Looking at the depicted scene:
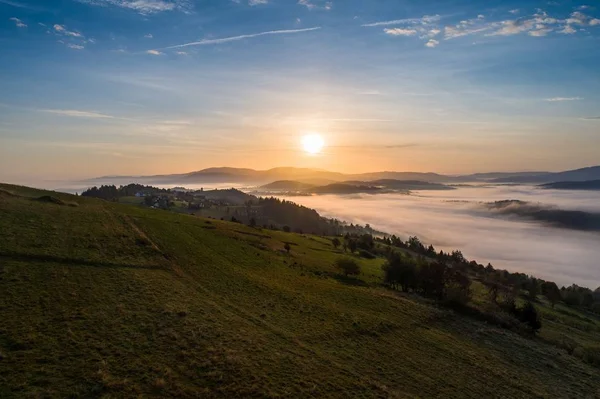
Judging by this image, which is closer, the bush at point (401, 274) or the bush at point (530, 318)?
the bush at point (530, 318)

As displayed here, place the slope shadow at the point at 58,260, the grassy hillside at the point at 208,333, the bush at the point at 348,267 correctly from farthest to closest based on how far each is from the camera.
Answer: the bush at the point at 348,267
the slope shadow at the point at 58,260
the grassy hillside at the point at 208,333

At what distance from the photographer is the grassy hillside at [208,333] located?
856 inches

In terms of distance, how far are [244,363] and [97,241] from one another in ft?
103

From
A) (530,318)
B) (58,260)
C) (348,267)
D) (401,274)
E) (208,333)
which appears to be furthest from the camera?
(348,267)

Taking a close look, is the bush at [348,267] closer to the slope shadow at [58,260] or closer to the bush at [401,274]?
the bush at [401,274]

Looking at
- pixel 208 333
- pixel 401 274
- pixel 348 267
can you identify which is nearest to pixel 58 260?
pixel 208 333

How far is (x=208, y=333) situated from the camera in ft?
91.8

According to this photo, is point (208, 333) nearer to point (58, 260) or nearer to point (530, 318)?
point (58, 260)

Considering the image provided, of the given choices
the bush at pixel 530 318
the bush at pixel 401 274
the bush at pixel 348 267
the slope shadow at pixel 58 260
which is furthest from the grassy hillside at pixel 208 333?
the bush at pixel 348 267

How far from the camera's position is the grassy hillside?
21734mm

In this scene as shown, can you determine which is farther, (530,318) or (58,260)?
(530,318)

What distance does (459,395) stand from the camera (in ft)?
87.0

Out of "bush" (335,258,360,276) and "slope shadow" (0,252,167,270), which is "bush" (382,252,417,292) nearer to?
"bush" (335,258,360,276)

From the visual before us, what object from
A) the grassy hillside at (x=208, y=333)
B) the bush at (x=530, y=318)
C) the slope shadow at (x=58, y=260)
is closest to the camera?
the grassy hillside at (x=208, y=333)
